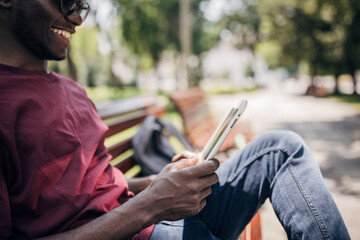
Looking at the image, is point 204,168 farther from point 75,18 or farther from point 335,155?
point 335,155

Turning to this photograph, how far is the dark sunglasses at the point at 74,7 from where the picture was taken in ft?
4.66

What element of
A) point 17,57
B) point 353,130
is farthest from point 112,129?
point 353,130

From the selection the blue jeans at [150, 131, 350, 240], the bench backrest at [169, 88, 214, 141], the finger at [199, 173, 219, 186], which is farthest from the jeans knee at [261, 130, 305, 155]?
the bench backrest at [169, 88, 214, 141]

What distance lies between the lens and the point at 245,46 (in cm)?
3847

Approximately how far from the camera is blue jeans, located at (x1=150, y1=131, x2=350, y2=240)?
1.28 m

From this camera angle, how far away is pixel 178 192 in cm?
121

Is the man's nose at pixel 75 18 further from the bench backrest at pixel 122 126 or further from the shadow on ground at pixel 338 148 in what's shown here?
the shadow on ground at pixel 338 148

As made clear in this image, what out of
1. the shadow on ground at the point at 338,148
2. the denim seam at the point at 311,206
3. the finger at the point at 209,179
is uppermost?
the finger at the point at 209,179

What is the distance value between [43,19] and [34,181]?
755 millimetres

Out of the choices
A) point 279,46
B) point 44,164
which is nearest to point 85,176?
point 44,164

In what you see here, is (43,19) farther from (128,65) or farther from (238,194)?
(128,65)

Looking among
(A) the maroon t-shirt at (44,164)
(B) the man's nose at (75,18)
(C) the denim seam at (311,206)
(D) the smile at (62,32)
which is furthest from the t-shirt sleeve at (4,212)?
(C) the denim seam at (311,206)

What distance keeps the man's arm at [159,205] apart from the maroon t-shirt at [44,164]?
0.47 ft

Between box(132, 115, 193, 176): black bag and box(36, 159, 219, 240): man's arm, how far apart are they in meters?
1.03
